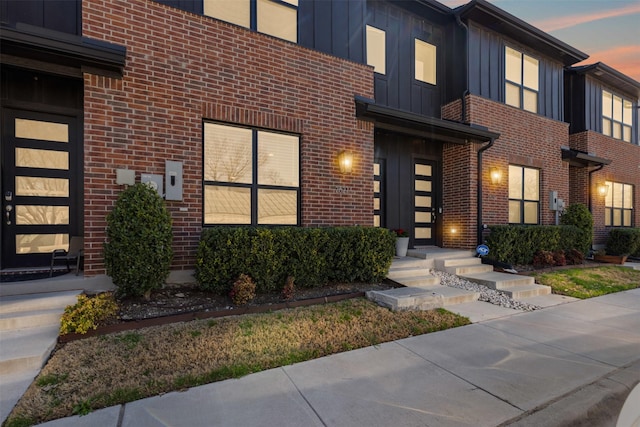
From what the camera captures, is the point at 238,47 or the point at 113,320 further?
the point at 238,47

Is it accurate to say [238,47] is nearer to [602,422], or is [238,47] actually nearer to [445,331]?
[445,331]

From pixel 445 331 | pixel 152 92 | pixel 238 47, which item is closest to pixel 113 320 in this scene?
pixel 152 92

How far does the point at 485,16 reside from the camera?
803cm

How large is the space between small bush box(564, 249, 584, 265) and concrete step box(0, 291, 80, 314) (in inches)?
426

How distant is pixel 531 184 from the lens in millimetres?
9164

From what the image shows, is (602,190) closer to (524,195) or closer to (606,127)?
(606,127)

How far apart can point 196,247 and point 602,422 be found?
4888 mm

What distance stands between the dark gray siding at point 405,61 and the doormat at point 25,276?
7.22 metres

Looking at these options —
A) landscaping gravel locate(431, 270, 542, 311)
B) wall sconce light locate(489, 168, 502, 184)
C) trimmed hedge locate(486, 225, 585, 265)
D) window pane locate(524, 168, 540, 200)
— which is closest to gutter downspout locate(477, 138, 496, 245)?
trimmed hedge locate(486, 225, 585, 265)

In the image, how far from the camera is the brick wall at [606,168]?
36.0 feet

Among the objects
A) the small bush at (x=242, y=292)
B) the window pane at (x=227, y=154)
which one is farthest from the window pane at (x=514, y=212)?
the small bush at (x=242, y=292)

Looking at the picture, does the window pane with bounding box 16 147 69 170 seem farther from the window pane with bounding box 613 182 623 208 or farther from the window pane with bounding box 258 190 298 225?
the window pane with bounding box 613 182 623 208

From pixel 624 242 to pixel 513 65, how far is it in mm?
6986

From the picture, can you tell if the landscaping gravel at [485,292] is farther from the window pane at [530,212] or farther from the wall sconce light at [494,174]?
the window pane at [530,212]
